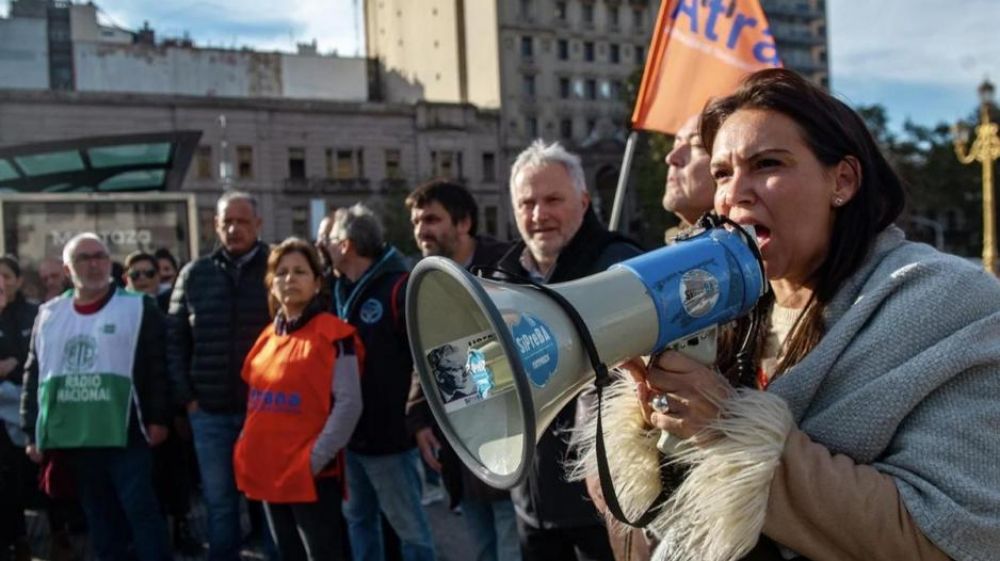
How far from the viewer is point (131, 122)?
125 ft

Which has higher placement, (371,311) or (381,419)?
(371,311)

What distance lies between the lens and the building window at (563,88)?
5219cm

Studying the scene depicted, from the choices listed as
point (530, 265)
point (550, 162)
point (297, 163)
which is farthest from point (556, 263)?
point (297, 163)

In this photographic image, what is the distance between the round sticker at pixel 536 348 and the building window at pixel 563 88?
5208cm

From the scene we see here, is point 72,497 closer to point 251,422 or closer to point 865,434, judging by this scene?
point 251,422

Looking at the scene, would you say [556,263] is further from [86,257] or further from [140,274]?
[140,274]

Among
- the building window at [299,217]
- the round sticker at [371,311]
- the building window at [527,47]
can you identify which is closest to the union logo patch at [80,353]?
the round sticker at [371,311]

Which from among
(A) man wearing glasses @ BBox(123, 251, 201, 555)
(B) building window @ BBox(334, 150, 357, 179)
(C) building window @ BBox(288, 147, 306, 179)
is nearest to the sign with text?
(A) man wearing glasses @ BBox(123, 251, 201, 555)

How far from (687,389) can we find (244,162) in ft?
139

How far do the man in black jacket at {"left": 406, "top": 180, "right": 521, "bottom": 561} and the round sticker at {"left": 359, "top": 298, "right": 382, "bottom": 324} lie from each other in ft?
1.14

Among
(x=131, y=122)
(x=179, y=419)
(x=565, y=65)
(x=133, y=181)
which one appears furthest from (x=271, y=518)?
(x=565, y=65)

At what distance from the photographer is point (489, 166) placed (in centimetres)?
4797

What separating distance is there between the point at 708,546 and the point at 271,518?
3.08 m

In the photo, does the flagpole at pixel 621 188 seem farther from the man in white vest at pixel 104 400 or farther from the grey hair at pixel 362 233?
the man in white vest at pixel 104 400
